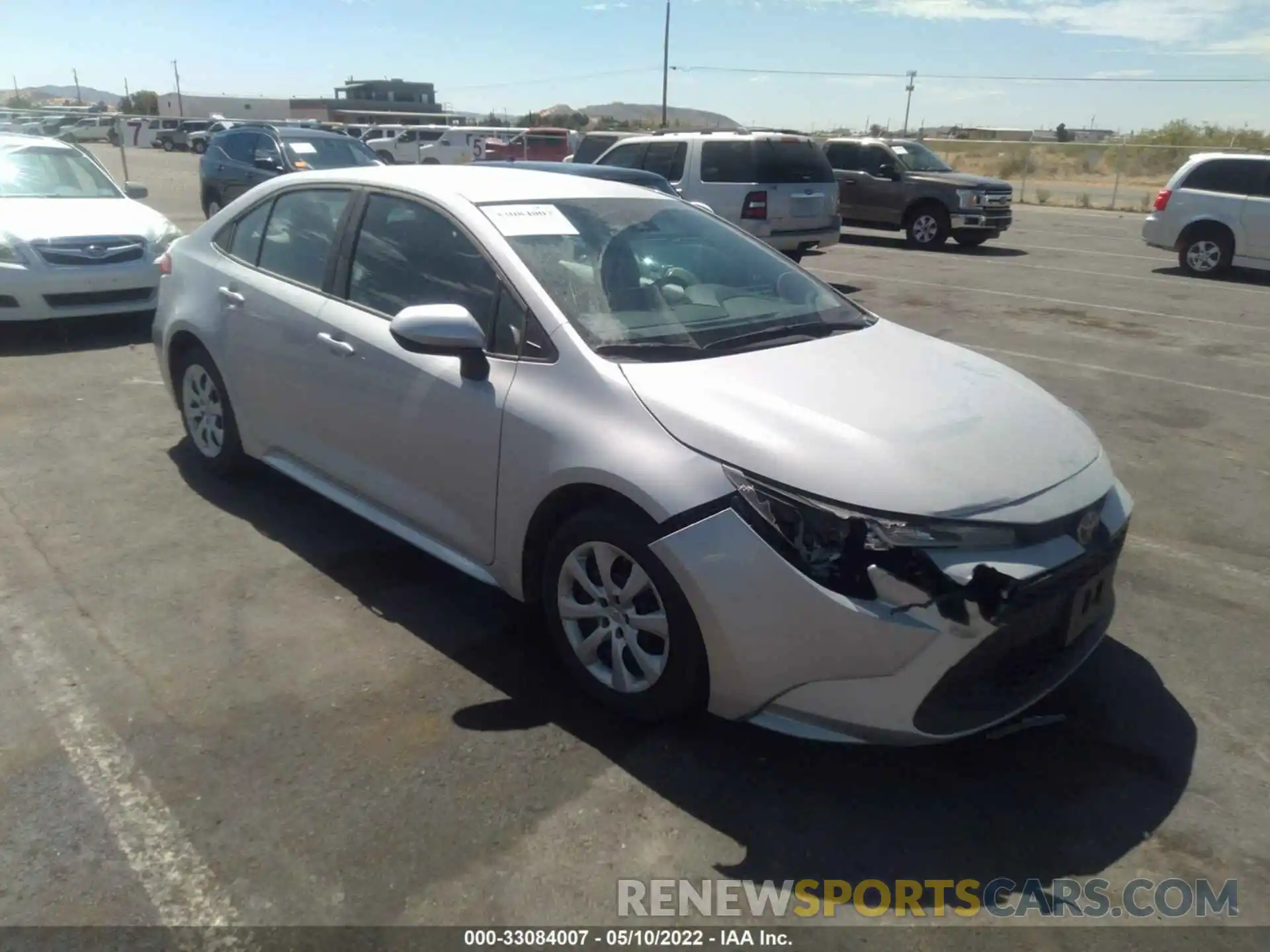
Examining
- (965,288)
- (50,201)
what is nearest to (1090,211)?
(965,288)

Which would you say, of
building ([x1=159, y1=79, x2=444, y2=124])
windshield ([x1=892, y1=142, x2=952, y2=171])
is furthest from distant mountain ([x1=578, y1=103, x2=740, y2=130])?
windshield ([x1=892, y1=142, x2=952, y2=171])

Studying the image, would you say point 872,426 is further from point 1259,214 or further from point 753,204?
point 1259,214

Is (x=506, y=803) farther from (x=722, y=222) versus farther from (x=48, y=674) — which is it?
(x=722, y=222)

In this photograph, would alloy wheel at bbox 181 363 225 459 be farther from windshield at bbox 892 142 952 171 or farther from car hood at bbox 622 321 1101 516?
windshield at bbox 892 142 952 171

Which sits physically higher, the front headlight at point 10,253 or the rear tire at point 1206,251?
the front headlight at point 10,253

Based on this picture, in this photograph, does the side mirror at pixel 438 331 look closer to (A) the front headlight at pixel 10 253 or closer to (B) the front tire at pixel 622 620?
(B) the front tire at pixel 622 620

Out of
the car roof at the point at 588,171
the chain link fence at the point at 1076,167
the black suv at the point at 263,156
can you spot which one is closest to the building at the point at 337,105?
the chain link fence at the point at 1076,167

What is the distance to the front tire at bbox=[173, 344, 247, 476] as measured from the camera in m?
5.06

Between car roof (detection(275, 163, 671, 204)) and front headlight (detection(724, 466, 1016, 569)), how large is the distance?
6.13 feet

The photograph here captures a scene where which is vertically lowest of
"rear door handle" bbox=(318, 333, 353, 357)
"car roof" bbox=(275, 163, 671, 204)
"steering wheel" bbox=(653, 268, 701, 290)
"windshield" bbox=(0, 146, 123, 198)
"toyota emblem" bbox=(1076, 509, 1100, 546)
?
"toyota emblem" bbox=(1076, 509, 1100, 546)

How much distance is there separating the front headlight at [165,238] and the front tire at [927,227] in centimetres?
1274

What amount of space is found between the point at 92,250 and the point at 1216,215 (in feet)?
47.2

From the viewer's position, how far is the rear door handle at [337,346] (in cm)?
408

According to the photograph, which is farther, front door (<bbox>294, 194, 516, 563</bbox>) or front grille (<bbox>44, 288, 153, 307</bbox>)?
front grille (<bbox>44, 288, 153, 307</bbox>)
